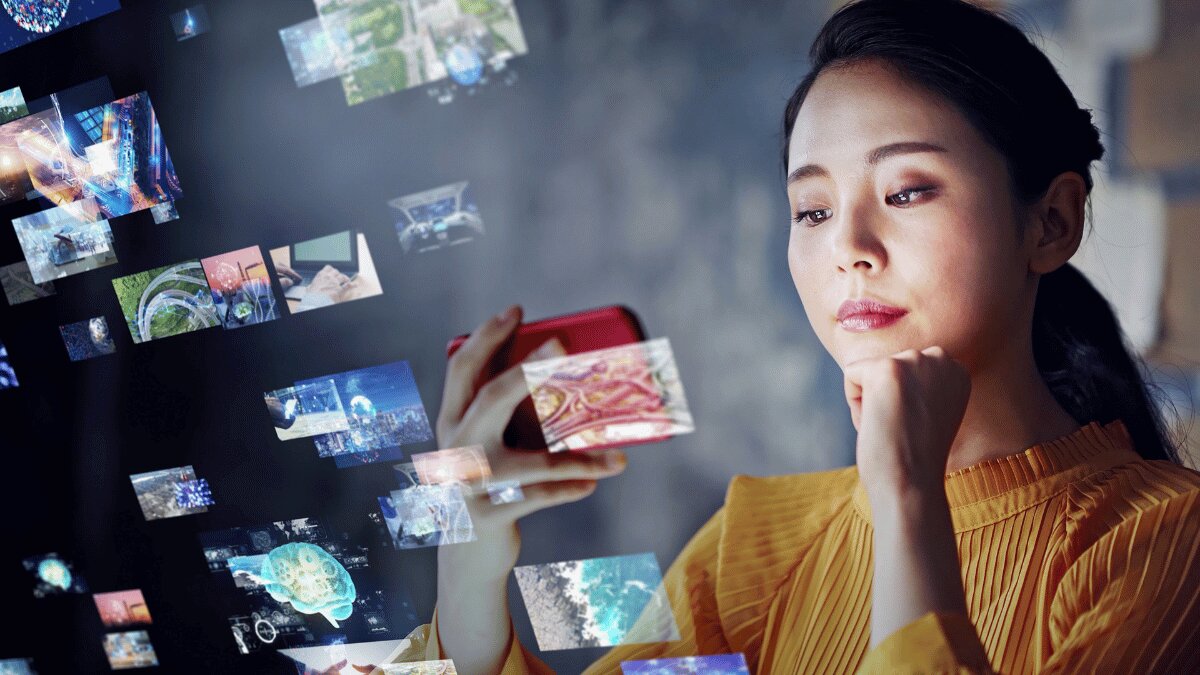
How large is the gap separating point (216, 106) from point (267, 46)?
97mm

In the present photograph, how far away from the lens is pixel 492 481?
100 centimetres

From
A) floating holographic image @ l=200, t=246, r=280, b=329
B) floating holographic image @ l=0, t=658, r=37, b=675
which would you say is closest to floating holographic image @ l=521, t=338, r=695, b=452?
floating holographic image @ l=200, t=246, r=280, b=329

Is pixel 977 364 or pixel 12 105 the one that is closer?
pixel 977 364

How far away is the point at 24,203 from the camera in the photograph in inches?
47.3

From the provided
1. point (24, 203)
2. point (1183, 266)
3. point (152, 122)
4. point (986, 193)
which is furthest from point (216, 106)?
point (1183, 266)

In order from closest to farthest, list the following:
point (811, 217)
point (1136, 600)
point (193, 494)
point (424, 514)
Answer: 1. point (1136, 600)
2. point (811, 217)
3. point (424, 514)
4. point (193, 494)

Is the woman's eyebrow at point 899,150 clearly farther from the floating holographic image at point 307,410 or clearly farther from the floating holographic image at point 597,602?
the floating holographic image at point 307,410

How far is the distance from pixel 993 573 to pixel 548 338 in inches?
17.6

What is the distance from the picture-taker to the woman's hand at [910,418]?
0.71 m

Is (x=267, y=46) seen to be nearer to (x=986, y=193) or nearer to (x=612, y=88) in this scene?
(x=612, y=88)

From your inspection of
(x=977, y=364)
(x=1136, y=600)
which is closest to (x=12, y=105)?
(x=977, y=364)

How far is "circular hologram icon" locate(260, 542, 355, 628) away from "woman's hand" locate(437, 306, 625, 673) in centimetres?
15

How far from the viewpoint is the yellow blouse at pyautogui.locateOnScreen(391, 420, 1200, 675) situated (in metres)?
0.67

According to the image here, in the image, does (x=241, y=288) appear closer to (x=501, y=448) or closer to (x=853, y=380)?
(x=501, y=448)
